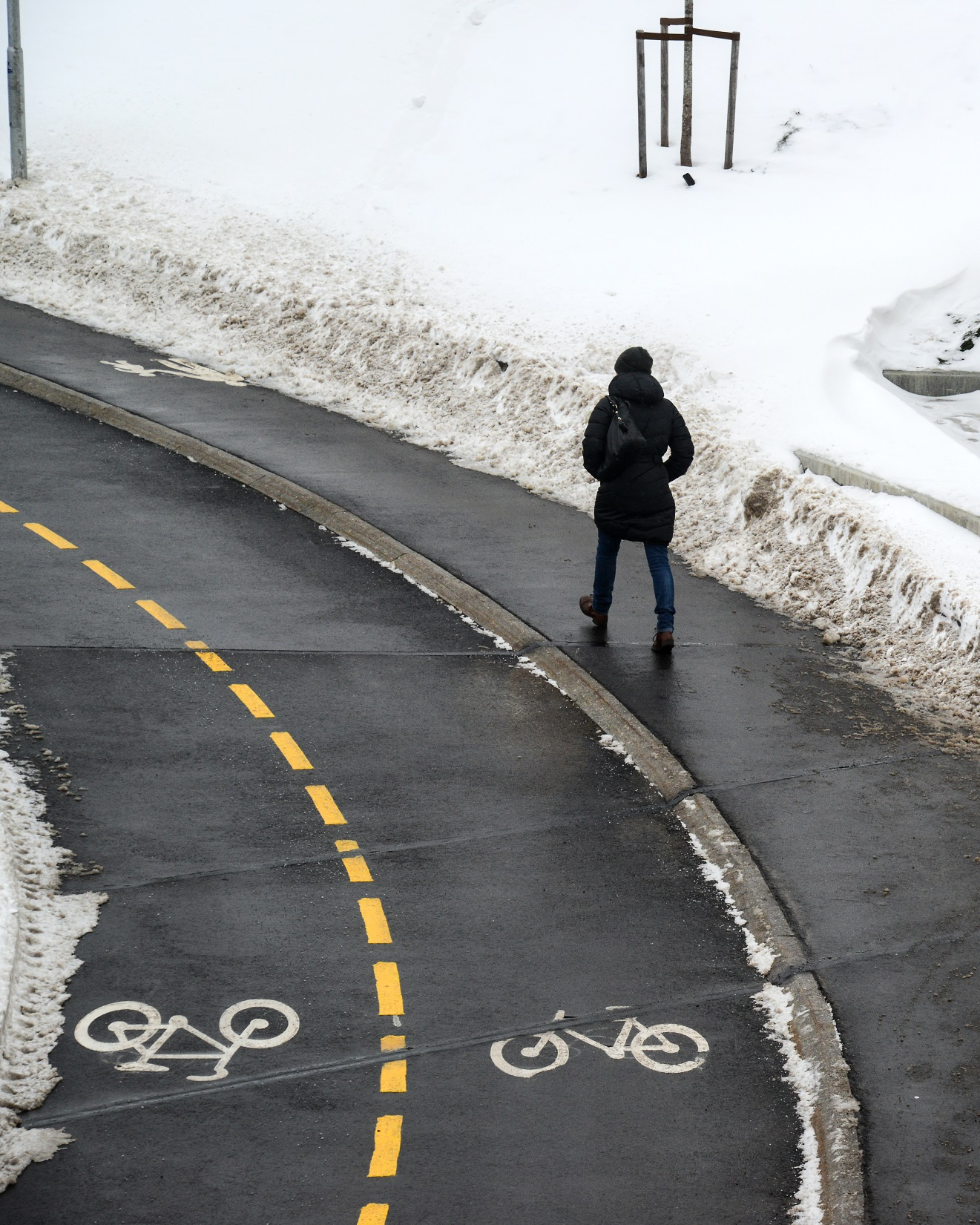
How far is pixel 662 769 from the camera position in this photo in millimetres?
7738

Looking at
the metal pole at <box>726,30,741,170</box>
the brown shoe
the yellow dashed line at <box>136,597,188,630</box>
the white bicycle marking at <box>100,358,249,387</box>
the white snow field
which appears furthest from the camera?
the metal pole at <box>726,30,741,170</box>

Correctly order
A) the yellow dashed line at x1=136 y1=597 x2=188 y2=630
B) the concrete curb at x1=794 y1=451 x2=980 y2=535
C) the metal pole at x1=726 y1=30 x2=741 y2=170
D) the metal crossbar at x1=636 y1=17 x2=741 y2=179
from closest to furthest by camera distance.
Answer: the yellow dashed line at x1=136 y1=597 x2=188 y2=630, the concrete curb at x1=794 y1=451 x2=980 y2=535, the metal crossbar at x1=636 y1=17 x2=741 y2=179, the metal pole at x1=726 y1=30 x2=741 y2=170

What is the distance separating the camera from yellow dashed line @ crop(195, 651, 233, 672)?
870cm

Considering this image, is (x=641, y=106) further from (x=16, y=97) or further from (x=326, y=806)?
(x=326, y=806)

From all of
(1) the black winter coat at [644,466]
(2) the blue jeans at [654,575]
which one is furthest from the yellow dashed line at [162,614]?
(1) the black winter coat at [644,466]

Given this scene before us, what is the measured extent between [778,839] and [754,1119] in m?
1.99

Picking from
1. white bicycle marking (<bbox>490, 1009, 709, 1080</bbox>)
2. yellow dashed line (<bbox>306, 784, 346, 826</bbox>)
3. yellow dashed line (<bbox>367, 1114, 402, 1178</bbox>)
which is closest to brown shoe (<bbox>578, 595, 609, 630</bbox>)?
yellow dashed line (<bbox>306, 784, 346, 826</bbox>)

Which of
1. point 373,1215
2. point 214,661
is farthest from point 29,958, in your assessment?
point 214,661

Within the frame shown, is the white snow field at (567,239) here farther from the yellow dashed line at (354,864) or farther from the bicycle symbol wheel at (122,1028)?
the bicycle symbol wheel at (122,1028)

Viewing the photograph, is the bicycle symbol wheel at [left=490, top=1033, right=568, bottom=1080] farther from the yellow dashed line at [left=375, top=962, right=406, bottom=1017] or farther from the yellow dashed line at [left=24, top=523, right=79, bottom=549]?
the yellow dashed line at [left=24, top=523, right=79, bottom=549]

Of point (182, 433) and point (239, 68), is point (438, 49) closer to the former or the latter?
point (239, 68)

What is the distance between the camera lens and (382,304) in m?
15.7

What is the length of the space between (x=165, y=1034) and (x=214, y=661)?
366cm

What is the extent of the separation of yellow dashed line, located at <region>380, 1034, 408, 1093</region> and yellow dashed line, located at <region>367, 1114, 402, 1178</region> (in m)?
0.15
